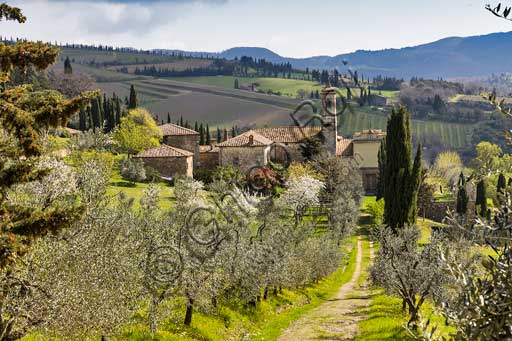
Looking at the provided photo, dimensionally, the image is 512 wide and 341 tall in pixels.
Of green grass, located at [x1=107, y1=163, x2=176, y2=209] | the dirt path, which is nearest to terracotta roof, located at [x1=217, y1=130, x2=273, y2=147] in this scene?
green grass, located at [x1=107, y1=163, x2=176, y2=209]

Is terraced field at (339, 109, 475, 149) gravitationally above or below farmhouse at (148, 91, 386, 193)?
below

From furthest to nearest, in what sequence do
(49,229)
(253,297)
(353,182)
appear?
(353,182), (253,297), (49,229)

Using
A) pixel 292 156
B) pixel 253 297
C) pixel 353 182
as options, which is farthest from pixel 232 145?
pixel 253 297

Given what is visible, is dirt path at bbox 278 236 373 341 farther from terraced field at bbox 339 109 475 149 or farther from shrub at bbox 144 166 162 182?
terraced field at bbox 339 109 475 149

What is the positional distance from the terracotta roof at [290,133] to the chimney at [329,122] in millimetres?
1436

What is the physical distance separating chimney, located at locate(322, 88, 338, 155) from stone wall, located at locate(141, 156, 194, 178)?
969 inches

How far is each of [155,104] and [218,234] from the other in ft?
559

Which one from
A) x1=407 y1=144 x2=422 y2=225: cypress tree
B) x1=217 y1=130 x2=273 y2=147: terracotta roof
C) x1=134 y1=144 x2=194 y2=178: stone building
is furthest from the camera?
x1=217 y1=130 x2=273 y2=147: terracotta roof

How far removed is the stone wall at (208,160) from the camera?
78125mm

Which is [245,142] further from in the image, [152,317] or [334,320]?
[152,317]

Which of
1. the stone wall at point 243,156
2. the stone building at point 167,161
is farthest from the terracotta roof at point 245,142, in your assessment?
the stone building at point 167,161

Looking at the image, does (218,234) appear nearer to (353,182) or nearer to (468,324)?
(468,324)

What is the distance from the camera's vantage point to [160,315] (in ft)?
61.7

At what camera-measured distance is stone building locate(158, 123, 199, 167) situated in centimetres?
7850
